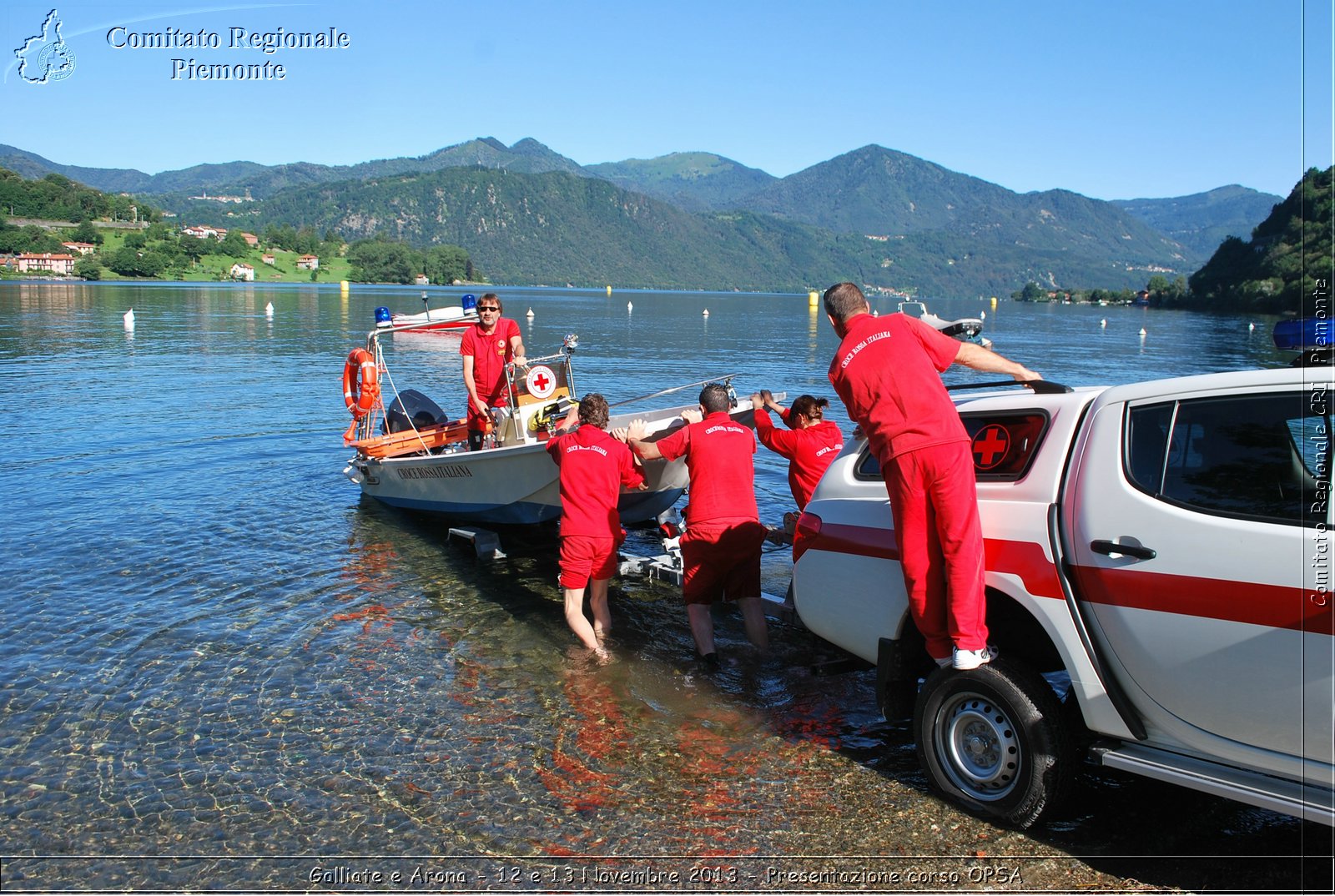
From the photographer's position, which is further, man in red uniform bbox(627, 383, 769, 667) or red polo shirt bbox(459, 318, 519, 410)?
red polo shirt bbox(459, 318, 519, 410)

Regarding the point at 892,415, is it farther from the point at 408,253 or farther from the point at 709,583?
the point at 408,253

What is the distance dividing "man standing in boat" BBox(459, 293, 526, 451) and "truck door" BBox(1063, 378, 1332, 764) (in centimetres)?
771

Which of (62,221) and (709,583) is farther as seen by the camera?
(62,221)

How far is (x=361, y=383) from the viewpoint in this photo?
12.8 meters

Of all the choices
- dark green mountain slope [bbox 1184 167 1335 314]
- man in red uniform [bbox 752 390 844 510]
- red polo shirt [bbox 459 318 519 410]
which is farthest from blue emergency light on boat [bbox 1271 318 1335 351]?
dark green mountain slope [bbox 1184 167 1335 314]

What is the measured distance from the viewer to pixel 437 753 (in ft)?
18.9

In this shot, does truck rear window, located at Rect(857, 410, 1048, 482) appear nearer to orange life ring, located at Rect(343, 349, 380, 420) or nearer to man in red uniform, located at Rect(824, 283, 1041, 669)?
man in red uniform, located at Rect(824, 283, 1041, 669)

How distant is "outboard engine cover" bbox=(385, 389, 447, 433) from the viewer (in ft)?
44.6

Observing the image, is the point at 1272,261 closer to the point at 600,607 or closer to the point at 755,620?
the point at 755,620

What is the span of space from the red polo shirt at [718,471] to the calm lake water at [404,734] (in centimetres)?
124

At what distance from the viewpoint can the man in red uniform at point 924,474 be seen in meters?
4.37

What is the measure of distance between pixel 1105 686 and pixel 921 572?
3.06 feet

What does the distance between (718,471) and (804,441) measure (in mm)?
1144

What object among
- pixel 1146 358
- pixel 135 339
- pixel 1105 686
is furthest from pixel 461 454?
pixel 1146 358
